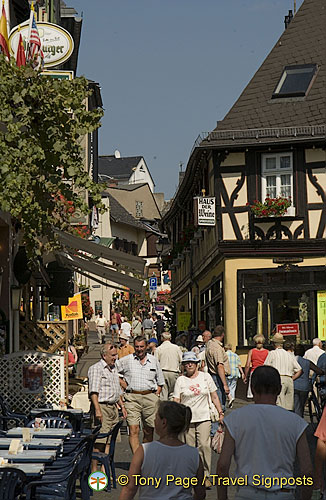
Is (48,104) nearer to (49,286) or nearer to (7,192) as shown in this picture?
(7,192)

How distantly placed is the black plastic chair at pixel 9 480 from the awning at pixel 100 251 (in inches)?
287

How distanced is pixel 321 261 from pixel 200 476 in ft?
66.2

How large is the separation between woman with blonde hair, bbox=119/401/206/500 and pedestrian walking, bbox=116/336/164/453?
637 cm

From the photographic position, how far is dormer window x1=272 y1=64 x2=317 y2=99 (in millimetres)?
27047

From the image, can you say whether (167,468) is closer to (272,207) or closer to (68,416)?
(68,416)

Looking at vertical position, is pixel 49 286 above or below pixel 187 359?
above

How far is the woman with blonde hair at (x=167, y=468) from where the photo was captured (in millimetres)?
5574

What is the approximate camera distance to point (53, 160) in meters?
11.6

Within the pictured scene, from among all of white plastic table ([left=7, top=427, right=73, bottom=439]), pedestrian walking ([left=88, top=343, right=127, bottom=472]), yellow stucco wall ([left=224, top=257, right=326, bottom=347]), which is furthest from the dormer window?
white plastic table ([left=7, top=427, right=73, bottom=439])

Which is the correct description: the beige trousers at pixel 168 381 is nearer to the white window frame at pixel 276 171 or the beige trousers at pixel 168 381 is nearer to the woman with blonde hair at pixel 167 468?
the white window frame at pixel 276 171

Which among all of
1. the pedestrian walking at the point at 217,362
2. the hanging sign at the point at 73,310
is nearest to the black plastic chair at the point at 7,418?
the pedestrian walking at the point at 217,362

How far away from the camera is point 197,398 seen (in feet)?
36.2

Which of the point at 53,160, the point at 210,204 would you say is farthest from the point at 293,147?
the point at 53,160

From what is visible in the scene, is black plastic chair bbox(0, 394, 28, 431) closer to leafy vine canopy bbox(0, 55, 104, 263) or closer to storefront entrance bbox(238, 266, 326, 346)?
leafy vine canopy bbox(0, 55, 104, 263)
